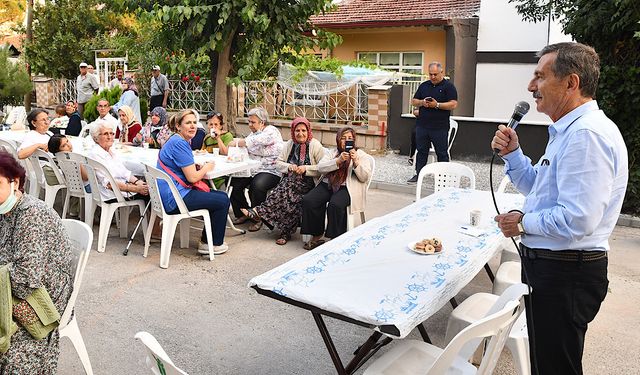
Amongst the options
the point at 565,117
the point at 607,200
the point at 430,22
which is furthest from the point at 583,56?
the point at 430,22

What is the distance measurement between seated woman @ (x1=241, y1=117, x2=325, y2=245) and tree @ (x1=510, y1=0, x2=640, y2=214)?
3678 mm

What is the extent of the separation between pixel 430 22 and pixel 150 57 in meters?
7.21

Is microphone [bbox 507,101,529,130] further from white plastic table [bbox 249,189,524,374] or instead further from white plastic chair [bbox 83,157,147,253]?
white plastic chair [bbox 83,157,147,253]

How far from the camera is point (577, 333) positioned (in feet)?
7.92

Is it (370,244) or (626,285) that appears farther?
(626,285)

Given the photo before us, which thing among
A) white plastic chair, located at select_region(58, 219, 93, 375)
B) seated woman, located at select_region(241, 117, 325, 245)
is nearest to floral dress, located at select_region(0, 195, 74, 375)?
white plastic chair, located at select_region(58, 219, 93, 375)

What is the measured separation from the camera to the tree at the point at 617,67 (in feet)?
23.8

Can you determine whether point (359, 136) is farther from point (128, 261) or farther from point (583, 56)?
point (583, 56)

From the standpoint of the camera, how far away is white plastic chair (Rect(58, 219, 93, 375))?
10.4 ft

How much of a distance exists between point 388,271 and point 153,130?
19.3ft

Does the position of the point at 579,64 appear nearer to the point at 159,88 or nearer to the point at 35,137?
the point at 35,137

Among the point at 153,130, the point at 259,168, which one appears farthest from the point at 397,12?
the point at 259,168

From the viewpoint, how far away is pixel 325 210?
245 inches

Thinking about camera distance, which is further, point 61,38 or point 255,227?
point 61,38
